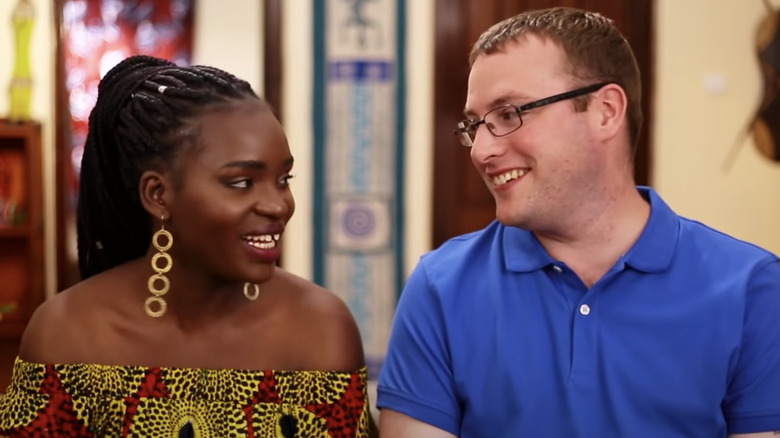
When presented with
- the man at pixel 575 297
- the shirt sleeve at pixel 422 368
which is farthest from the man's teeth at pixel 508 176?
the shirt sleeve at pixel 422 368

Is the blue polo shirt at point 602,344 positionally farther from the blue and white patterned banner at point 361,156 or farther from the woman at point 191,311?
the blue and white patterned banner at point 361,156

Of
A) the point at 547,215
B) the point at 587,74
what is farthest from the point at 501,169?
the point at 587,74

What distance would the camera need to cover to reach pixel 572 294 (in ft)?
4.65

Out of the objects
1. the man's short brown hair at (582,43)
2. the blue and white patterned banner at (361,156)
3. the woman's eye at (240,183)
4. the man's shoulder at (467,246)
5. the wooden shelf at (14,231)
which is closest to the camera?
the woman's eye at (240,183)

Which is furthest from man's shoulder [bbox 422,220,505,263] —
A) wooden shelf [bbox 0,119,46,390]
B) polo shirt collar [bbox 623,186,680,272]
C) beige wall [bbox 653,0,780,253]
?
wooden shelf [bbox 0,119,46,390]

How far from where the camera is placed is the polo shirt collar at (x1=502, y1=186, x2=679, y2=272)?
140cm

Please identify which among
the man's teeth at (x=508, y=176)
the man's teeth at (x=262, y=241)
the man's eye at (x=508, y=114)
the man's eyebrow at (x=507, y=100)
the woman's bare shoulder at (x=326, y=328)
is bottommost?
the woman's bare shoulder at (x=326, y=328)

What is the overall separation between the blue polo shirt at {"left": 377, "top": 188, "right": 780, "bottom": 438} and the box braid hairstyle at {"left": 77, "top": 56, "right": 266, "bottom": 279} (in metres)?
0.47

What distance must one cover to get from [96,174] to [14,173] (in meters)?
2.94

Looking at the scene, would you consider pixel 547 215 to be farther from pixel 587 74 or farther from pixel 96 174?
pixel 96 174

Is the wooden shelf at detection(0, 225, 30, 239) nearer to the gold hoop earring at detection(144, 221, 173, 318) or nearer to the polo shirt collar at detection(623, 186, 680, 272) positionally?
the gold hoop earring at detection(144, 221, 173, 318)

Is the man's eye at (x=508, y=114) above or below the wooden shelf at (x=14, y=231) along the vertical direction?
above

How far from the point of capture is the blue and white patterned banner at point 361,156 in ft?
12.1

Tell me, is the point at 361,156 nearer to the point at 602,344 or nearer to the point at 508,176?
the point at 508,176
